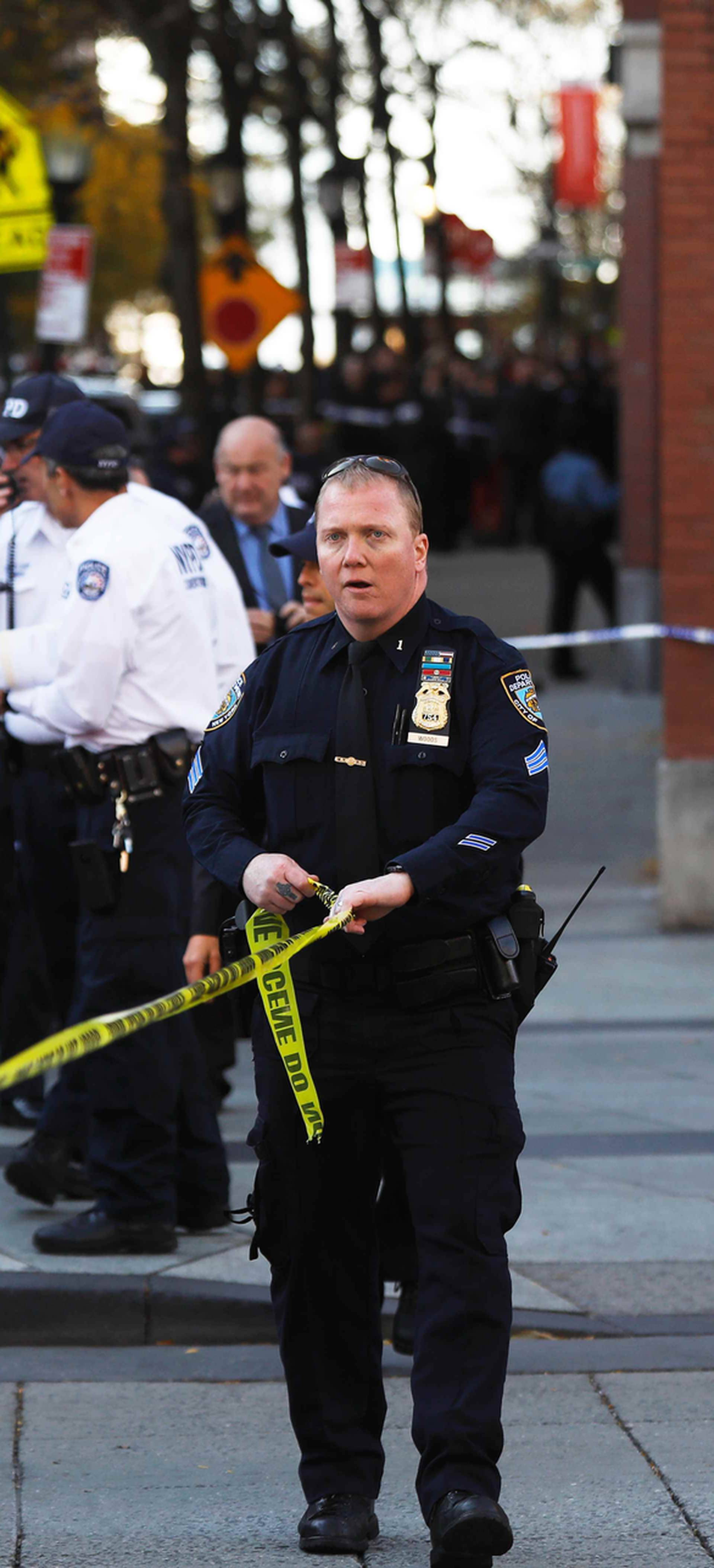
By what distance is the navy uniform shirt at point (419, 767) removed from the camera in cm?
389

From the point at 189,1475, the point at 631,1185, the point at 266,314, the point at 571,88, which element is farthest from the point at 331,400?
the point at 189,1475

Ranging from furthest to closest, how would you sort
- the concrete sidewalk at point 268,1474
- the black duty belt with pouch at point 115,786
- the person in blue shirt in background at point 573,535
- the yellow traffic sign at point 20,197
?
1. the person in blue shirt in background at point 573,535
2. the yellow traffic sign at point 20,197
3. the black duty belt with pouch at point 115,786
4. the concrete sidewalk at point 268,1474

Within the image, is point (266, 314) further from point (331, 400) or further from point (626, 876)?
point (626, 876)

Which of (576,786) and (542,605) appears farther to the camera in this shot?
(542,605)

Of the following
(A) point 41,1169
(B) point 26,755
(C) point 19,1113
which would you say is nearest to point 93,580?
(B) point 26,755

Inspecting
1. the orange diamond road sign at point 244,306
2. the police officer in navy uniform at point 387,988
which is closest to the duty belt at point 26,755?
the police officer in navy uniform at point 387,988

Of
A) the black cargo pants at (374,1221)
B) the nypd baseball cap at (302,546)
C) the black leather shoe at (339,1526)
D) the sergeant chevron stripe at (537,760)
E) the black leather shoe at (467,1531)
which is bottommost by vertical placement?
the black leather shoe at (339,1526)

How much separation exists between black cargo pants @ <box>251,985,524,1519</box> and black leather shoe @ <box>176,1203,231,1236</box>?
6.06ft

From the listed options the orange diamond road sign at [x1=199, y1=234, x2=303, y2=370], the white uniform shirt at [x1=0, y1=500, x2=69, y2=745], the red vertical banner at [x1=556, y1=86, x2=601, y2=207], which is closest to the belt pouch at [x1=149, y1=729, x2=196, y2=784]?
the white uniform shirt at [x1=0, y1=500, x2=69, y2=745]

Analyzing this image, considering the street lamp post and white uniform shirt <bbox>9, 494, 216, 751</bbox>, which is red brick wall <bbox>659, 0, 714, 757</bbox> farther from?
the street lamp post

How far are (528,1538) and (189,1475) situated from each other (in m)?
0.74

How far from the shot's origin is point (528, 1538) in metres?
4.20

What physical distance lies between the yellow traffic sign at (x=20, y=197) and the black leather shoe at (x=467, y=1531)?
26.7 ft

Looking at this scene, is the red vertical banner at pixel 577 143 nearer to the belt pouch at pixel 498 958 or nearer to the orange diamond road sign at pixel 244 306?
the orange diamond road sign at pixel 244 306
